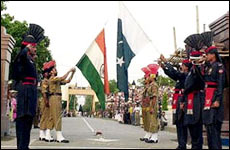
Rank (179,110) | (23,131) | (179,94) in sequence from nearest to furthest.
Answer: (23,131)
(179,110)
(179,94)

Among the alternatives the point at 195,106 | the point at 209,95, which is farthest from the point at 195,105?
the point at 209,95

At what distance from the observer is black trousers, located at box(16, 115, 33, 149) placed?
6.50 m

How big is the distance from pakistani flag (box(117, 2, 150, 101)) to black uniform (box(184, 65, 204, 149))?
414 cm

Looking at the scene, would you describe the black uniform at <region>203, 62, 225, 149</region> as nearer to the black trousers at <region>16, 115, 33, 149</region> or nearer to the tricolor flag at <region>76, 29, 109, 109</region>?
the black trousers at <region>16, 115, 33, 149</region>

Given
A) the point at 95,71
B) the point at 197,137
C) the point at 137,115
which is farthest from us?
the point at 137,115

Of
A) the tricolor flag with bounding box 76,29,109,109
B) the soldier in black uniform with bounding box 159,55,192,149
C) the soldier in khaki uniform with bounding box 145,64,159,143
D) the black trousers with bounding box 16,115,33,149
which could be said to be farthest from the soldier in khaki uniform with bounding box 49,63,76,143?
the black trousers with bounding box 16,115,33,149

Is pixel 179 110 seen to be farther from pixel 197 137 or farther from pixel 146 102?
pixel 146 102

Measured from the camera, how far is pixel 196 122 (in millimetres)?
7477

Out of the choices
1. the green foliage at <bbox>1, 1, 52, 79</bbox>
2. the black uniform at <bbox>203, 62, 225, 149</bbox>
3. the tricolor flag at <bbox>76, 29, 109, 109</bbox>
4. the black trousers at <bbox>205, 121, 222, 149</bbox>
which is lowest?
the black trousers at <bbox>205, 121, 222, 149</bbox>

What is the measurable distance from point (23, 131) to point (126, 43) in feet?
20.4

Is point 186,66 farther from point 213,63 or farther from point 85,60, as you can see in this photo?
point 85,60

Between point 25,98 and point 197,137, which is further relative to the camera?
point 197,137

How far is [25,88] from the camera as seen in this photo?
6.73 m

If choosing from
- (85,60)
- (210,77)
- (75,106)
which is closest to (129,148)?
(210,77)
